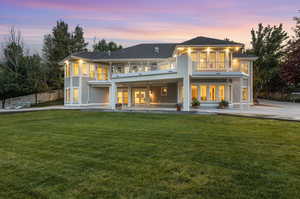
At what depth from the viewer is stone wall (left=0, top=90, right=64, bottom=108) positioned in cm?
2614

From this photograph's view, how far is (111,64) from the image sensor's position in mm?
22562

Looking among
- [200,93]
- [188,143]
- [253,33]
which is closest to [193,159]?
[188,143]

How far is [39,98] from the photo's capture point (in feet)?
93.2

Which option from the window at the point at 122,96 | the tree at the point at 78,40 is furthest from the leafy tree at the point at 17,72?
the window at the point at 122,96

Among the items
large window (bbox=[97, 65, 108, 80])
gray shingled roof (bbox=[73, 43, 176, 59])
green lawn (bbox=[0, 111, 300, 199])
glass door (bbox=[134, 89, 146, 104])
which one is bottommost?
green lawn (bbox=[0, 111, 300, 199])

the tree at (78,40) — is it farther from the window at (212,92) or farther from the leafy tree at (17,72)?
the window at (212,92)

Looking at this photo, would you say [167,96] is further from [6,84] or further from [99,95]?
[6,84]

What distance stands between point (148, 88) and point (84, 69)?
8.57m

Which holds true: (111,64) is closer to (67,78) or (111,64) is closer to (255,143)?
(67,78)

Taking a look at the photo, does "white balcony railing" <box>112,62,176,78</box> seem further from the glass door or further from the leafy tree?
the leafy tree

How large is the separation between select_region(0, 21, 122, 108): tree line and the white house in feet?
Answer: 28.3

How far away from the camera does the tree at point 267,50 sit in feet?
90.7

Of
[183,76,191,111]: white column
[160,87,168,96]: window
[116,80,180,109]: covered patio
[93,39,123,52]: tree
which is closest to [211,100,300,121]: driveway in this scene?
[183,76,191,111]: white column

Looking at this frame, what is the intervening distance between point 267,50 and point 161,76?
25.3 m
